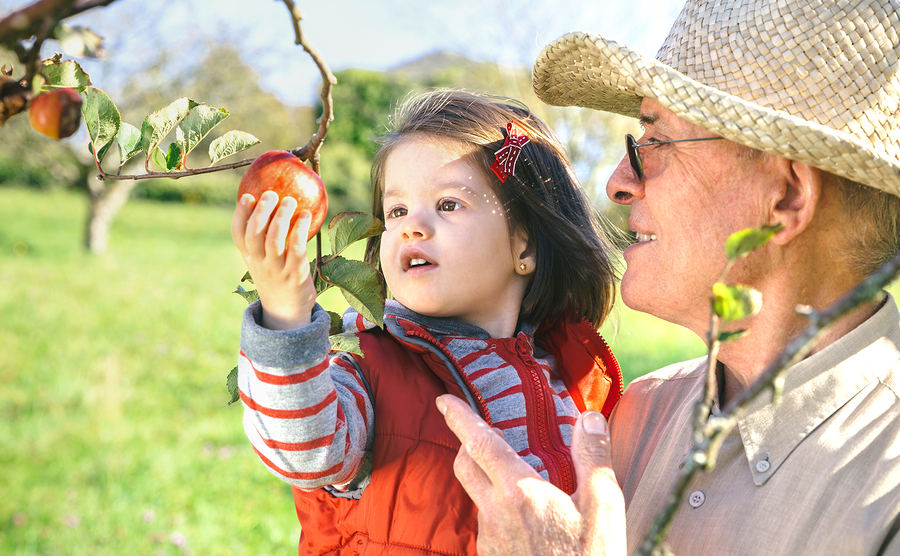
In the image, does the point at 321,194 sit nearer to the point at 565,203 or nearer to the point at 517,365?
the point at 517,365

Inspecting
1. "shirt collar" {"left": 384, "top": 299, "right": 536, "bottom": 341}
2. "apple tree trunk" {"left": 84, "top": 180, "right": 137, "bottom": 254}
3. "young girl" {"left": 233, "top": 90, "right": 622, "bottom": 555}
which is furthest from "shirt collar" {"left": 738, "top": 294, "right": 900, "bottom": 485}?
"apple tree trunk" {"left": 84, "top": 180, "right": 137, "bottom": 254}

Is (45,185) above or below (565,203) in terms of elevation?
below

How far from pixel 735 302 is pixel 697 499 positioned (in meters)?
0.91

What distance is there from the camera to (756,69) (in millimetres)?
1309

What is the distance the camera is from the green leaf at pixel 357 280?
1073 millimetres

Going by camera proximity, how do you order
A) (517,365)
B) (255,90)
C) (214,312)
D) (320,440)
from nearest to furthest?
1. (320,440)
2. (517,365)
3. (214,312)
4. (255,90)

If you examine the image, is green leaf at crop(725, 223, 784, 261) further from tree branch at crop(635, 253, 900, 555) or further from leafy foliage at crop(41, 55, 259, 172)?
leafy foliage at crop(41, 55, 259, 172)

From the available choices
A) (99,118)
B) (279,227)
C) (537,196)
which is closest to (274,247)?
(279,227)

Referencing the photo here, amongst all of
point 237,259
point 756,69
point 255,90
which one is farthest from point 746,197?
point 255,90

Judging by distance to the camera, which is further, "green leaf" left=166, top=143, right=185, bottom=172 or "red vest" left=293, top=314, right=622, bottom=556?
"red vest" left=293, top=314, right=622, bottom=556

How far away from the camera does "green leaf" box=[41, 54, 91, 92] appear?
29.1 inches

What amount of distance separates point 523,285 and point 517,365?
0.36 meters

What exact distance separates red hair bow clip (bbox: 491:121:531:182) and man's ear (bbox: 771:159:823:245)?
735mm

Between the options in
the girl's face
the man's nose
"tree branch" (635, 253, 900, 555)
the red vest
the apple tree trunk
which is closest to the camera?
"tree branch" (635, 253, 900, 555)
